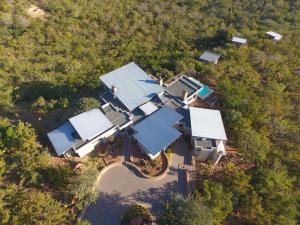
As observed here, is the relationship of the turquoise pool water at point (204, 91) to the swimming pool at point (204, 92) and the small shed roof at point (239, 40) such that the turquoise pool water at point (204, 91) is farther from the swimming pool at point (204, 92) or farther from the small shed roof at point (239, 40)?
the small shed roof at point (239, 40)

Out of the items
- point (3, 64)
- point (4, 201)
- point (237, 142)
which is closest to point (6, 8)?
point (3, 64)

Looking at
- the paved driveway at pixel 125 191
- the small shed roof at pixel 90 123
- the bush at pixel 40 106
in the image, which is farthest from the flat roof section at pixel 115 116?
the bush at pixel 40 106

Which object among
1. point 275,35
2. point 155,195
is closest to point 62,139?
point 155,195

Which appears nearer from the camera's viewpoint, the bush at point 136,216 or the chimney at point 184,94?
the bush at point 136,216

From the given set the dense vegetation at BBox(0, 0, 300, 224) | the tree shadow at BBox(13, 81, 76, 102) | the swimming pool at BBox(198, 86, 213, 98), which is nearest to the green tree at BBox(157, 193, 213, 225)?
the dense vegetation at BBox(0, 0, 300, 224)

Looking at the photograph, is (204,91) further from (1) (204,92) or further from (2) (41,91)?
(2) (41,91)

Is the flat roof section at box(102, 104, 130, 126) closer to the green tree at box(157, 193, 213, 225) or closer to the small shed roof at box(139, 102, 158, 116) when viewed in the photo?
the small shed roof at box(139, 102, 158, 116)
